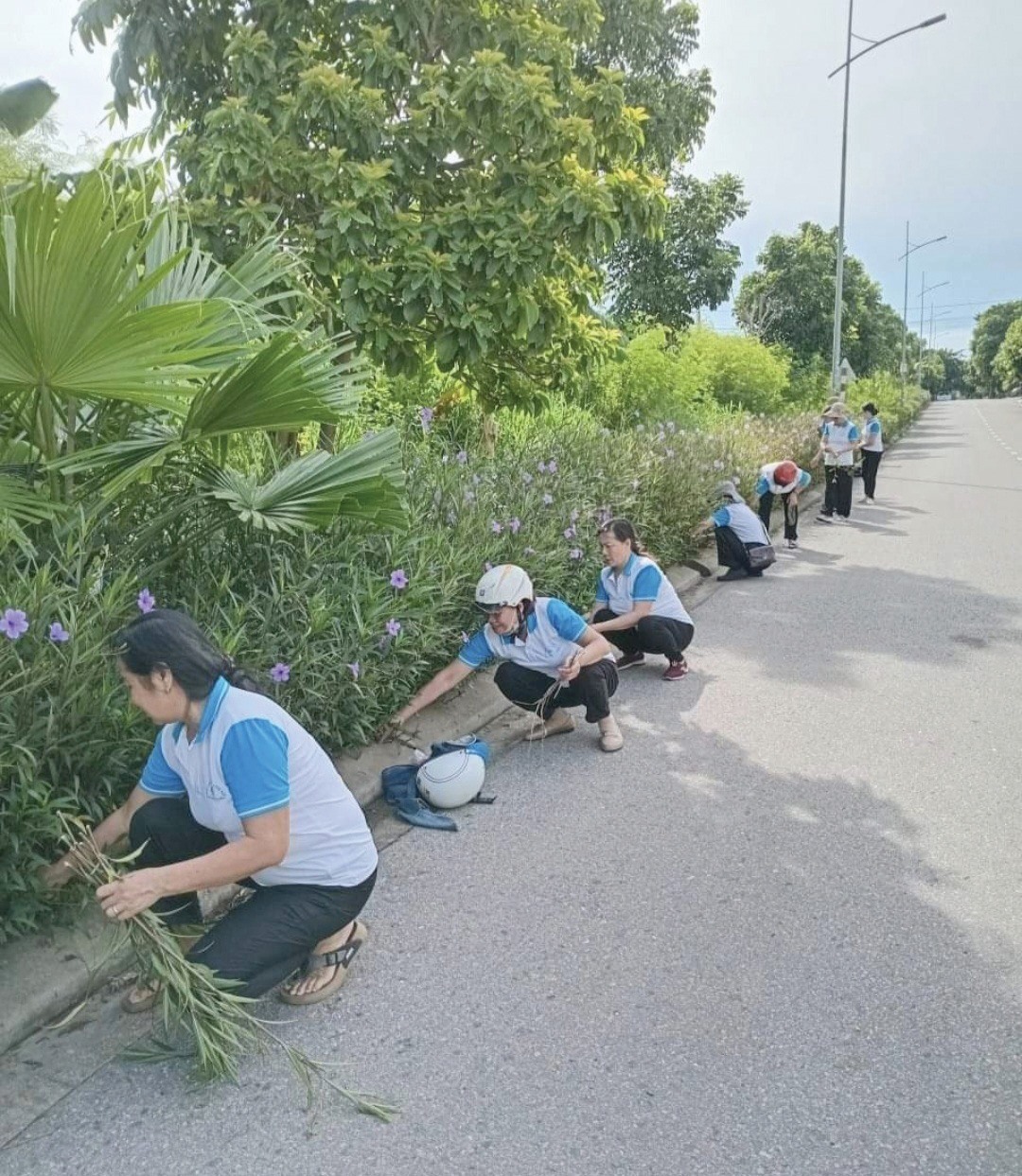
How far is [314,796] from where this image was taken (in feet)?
9.43

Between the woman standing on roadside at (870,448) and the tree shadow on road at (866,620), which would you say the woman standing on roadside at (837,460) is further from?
the tree shadow on road at (866,620)

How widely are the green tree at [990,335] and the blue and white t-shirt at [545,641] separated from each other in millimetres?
135731

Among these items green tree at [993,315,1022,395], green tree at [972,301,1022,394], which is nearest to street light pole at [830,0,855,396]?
green tree at [993,315,1022,395]

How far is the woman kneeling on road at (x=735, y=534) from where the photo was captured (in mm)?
9414

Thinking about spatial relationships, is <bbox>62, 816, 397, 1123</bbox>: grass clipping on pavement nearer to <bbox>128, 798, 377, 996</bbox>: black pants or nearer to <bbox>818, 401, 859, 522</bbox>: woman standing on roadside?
<bbox>128, 798, 377, 996</bbox>: black pants

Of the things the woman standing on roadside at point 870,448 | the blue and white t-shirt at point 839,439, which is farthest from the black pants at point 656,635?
the woman standing on roadside at point 870,448

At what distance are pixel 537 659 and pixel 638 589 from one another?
1313 mm

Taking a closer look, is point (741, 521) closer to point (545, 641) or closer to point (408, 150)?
point (408, 150)

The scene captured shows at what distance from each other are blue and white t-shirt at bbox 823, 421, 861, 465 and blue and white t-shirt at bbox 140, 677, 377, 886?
11.9 metres

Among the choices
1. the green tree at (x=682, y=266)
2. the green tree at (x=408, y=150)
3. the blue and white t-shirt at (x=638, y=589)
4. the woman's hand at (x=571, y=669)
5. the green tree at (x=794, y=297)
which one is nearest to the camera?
the woman's hand at (x=571, y=669)

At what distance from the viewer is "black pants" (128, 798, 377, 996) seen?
2.76 metres

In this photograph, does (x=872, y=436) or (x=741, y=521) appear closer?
(x=741, y=521)

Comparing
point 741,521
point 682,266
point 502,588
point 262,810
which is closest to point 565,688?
point 502,588

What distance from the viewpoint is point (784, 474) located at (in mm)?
11023
